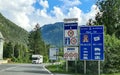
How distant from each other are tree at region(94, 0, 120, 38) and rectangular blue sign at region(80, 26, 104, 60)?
27.0 metres

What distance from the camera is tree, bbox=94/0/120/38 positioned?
6375cm

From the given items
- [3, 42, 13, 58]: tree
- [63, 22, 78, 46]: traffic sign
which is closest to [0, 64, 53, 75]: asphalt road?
[63, 22, 78, 46]: traffic sign

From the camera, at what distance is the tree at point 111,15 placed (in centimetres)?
6375

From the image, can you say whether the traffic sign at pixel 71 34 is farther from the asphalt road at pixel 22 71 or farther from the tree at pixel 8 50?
the tree at pixel 8 50

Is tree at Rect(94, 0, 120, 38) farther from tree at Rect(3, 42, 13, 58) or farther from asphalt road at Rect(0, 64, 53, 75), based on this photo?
tree at Rect(3, 42, 13, 58)

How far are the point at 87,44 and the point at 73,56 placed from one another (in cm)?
589

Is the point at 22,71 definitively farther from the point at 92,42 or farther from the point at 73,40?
the point at 92,42

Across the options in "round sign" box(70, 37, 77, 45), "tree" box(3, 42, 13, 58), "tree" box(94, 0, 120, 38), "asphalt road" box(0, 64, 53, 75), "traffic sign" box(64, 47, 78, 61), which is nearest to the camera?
"asphalt road" box(0, 64, 53, 75)

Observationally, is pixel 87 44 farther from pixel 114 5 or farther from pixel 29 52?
pixel 29 52

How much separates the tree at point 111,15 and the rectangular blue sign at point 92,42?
27.0 metres

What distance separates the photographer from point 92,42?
36.2m

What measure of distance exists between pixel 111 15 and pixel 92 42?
1145 inches

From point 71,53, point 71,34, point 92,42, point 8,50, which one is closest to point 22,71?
point 71,53

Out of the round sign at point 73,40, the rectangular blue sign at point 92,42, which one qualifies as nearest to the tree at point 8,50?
the round sign at point 73,40
